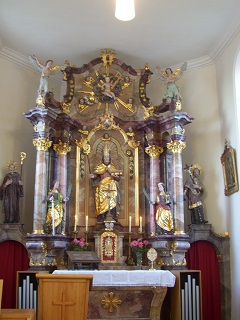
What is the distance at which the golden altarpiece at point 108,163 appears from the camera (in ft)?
32.8

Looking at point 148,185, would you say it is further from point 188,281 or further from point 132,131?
point 188,281

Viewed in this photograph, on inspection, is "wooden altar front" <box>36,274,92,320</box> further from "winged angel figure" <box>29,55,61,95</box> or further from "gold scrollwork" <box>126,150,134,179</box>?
"winged angel figure" <box>29,55,61,95</box>

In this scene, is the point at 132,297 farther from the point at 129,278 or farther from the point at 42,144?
the point at 42,144

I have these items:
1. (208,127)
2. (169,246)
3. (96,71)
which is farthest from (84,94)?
(169,246)

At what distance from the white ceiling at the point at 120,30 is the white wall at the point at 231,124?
40 cm

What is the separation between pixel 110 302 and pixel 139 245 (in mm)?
1726

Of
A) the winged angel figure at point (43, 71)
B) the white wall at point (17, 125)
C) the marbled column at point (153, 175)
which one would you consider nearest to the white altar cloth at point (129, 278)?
the marbled column at point (153, 175)

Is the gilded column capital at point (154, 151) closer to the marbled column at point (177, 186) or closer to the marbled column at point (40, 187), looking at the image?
the marbled column at point (177, 186)

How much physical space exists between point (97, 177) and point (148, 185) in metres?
1.24

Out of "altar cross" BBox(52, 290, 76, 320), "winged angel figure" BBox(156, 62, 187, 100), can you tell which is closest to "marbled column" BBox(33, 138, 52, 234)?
"winged angel figure" BBox(156, 62, 187, 100)

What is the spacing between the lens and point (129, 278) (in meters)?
8.45

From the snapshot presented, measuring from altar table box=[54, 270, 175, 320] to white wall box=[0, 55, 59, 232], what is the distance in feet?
10.6

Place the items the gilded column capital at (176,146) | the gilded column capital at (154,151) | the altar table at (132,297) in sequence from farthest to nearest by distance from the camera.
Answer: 1. the gilded column capital at (154,151)
2. the gilded column capital at (176,146)
3. the altar table at (132,297)

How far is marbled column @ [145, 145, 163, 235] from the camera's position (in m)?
10.4
